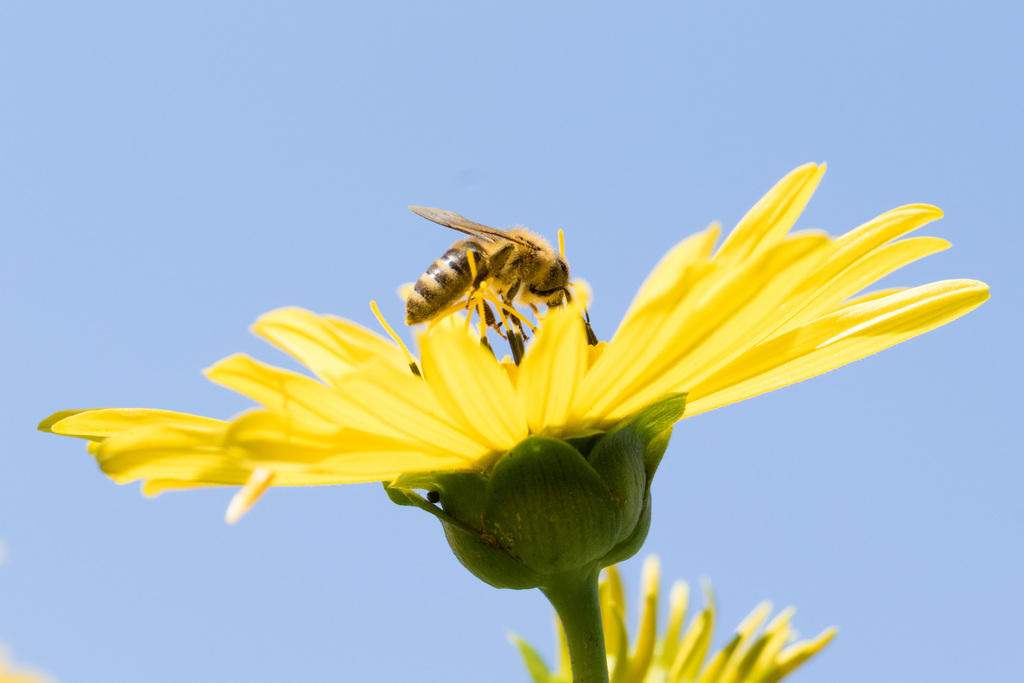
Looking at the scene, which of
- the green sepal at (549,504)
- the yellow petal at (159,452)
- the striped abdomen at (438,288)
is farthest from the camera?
the striped abdomen at (438,288)

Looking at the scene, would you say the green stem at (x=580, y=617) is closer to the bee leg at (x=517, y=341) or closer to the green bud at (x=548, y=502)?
the green bud at (x=548, y=502)

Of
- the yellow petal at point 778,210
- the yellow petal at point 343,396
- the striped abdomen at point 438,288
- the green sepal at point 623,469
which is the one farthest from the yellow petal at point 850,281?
the striped abdomen at point 438,288

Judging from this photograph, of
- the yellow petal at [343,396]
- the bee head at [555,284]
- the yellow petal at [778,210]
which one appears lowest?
the yellow petal at [343,396]

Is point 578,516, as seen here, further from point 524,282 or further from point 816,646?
point 524,282

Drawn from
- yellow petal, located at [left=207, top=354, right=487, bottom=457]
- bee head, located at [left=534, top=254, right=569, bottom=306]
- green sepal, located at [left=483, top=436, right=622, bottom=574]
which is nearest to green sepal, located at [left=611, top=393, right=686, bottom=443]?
green sepal, located at [left=483, top=436, right=622, bottom=574]

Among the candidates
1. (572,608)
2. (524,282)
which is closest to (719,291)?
(572,608)

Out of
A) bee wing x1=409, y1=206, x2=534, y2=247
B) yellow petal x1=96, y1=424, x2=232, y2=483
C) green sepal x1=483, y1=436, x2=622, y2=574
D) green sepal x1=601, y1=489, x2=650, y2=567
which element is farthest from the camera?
bee wing x1=409, y1=206, x2=534, y2=247

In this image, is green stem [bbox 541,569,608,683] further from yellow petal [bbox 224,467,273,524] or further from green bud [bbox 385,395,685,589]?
yellow petal [bbox 224,467,273,524]

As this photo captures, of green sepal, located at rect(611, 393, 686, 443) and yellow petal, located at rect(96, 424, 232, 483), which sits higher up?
green sepal, located at rect(611, 393, 686, 443)
